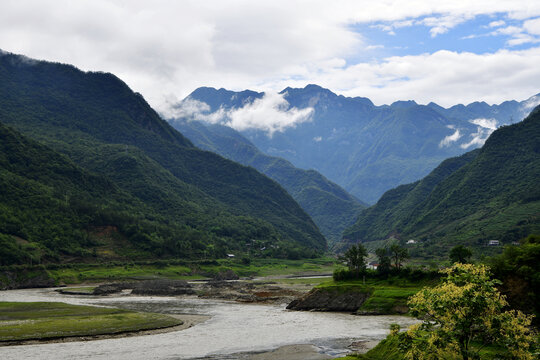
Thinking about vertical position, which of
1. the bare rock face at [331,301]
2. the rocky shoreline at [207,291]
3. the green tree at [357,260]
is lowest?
the rocky shoreline at [207,291]

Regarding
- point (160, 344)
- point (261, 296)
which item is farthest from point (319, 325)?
point (261, 296)

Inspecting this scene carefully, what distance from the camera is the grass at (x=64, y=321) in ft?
258

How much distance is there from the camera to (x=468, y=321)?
103 ft

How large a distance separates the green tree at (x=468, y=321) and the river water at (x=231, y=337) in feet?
117

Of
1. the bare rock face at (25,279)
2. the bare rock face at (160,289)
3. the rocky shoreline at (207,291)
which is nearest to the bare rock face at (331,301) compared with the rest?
the rocky shoreline at (207,291)

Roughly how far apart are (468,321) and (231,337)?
54114 millimetres

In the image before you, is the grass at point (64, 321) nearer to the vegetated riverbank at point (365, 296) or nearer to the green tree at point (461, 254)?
the vegetated riverbank at point (365, 296)

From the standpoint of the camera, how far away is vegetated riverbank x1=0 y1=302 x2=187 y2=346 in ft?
253

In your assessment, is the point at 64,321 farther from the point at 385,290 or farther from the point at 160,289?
the point at 160,289

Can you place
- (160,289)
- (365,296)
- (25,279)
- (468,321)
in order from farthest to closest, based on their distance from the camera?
(25,279), (160,289), (365,296), (468,321)

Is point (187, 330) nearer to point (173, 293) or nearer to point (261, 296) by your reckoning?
point (261, 296)

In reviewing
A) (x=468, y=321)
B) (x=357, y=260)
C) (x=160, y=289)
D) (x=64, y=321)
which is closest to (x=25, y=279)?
(x=160, y=289)

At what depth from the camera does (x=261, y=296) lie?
14938 cm

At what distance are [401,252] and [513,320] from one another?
4134 inches
